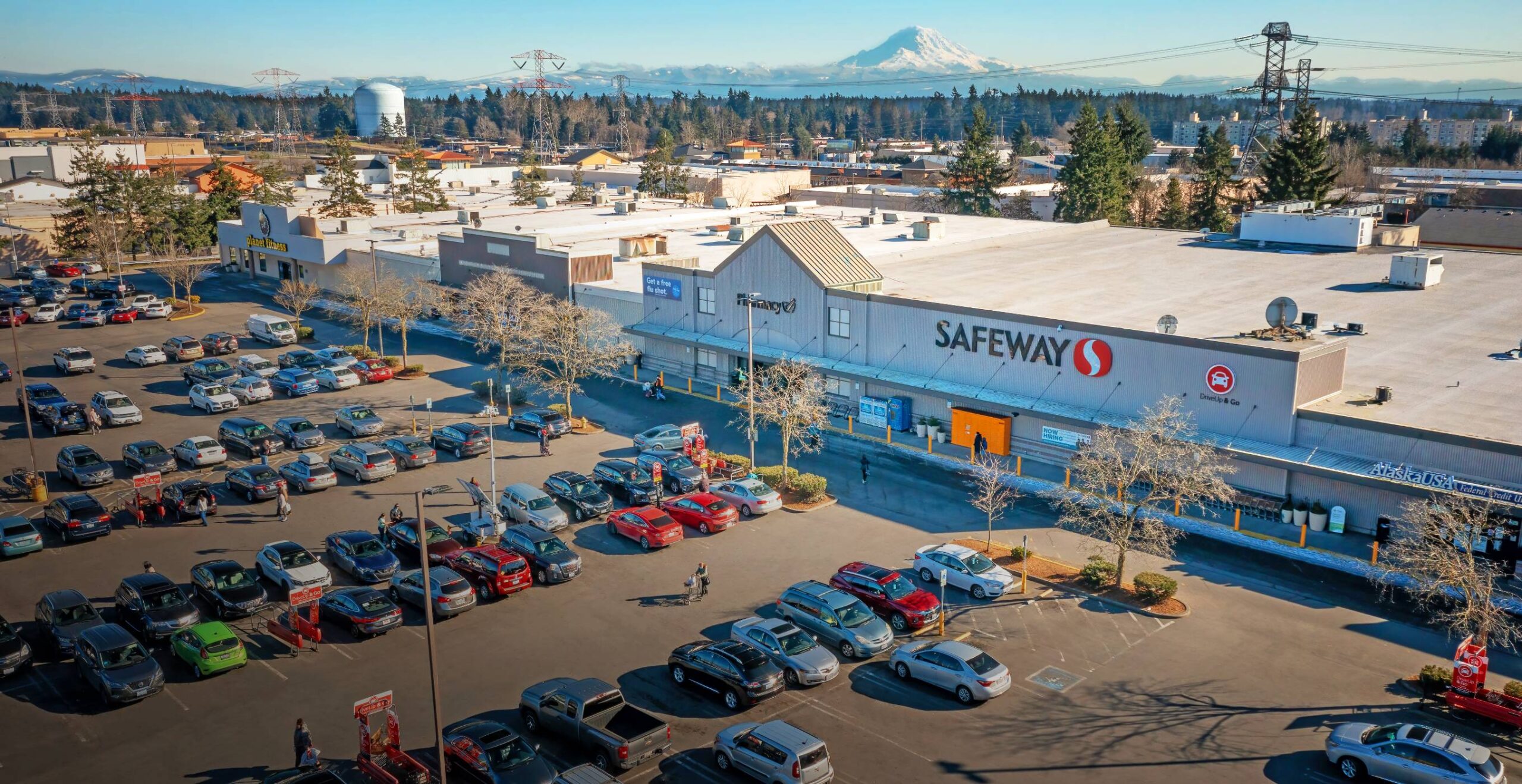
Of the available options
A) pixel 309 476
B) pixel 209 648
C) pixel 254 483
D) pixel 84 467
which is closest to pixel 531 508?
pixel 309 476

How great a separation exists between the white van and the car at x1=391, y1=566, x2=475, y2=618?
129ft

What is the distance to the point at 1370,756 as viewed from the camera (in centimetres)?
2130

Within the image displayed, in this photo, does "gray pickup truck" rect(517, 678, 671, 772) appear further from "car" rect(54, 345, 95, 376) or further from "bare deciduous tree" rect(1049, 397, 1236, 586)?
"car" rect(54, 345, 95, 376)

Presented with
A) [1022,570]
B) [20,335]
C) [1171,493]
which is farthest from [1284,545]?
[20,335]

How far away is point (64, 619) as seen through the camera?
2811 cm

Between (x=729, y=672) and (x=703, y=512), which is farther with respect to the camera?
(x=703, y=512)

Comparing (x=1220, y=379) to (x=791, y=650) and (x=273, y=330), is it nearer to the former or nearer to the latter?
(x=791, y=650)

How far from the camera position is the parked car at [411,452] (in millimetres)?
42750

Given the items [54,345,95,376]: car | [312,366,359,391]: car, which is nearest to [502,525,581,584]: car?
[312,366,359,391]: car

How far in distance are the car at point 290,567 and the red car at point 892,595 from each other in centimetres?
1500

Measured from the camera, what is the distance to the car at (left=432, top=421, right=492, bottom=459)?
43.8 metres

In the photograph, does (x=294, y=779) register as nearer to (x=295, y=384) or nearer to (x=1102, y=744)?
(x=1102, y=744)

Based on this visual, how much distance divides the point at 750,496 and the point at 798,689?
1217cm

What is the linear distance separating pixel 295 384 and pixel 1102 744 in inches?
1724
